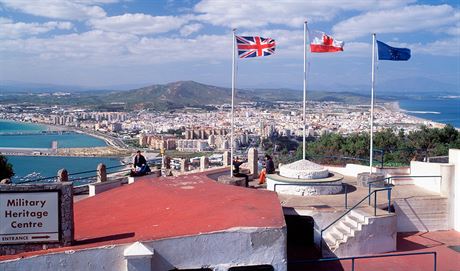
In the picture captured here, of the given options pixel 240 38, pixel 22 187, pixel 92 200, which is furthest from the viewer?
pixel 240 38

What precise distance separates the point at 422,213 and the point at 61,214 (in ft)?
33.4

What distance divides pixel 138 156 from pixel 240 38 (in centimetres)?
525

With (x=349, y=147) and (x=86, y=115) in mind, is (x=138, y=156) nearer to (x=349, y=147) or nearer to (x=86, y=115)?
(x=349, y=147)

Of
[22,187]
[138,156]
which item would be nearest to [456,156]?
[138,156]

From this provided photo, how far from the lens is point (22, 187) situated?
788 centimetres

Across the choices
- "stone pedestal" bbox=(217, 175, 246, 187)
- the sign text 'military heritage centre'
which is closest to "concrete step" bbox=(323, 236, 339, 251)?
"stone pedestal" bbox=(217, 175, 246, 187)

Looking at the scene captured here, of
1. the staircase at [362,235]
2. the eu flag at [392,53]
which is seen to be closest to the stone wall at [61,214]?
the staircase at [362,235]

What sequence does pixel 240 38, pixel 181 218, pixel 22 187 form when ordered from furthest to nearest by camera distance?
1. pixel 240 38
2. pixel 181 218
3. pixel 22 187

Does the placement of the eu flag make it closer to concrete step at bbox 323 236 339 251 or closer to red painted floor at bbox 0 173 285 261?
concrete step at bbox 323 236 339 251

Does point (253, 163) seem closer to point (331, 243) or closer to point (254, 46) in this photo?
point (254, 46)

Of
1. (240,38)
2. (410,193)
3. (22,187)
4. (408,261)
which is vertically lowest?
(408,261)

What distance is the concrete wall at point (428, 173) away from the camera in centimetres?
1497

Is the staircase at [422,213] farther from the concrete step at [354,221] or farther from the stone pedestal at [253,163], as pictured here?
→ the stone pedestal at [253,163]

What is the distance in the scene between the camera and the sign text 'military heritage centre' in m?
7.83
